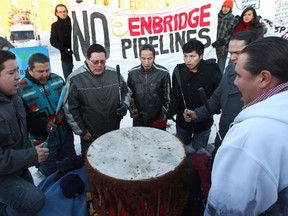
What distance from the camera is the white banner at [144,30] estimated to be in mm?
4062

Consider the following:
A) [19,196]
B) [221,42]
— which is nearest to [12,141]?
[19,196]

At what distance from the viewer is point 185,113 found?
2.46m

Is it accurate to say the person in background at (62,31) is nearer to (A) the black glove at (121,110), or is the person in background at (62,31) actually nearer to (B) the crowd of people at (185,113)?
(B) the crowd of people at (185,113)

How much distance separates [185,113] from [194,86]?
1.16ft

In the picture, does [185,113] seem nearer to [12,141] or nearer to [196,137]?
[196,137]

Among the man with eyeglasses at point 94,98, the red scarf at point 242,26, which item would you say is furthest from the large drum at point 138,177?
the red scarf at point 242,26

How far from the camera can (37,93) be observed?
2455 millimetres

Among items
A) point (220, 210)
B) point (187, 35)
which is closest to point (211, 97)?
point (220, 210)

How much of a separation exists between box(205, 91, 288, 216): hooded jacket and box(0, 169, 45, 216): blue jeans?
1.61 meters

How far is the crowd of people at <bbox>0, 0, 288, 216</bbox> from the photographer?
81 centimetres

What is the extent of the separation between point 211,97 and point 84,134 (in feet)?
4.85

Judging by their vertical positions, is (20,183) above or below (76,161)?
above

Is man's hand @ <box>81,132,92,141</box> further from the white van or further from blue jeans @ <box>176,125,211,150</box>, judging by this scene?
the white van

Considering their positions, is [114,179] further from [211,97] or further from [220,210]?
[211,97]
